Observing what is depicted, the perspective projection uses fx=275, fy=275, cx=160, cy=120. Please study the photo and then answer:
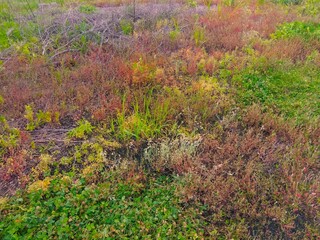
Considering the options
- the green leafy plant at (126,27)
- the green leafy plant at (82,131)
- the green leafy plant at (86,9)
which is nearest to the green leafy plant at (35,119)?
the green leafy plant at (82,131)

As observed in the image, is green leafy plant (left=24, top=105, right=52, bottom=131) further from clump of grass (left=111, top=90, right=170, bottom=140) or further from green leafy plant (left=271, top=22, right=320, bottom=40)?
green leafy plant (left=271, top=22, right=320, bottom=40)

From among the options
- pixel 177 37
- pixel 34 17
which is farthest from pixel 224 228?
pixel 34 17

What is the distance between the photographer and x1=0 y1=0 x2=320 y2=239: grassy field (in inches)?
119

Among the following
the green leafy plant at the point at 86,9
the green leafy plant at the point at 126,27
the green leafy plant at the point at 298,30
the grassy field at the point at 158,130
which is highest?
the green leafy plant at the point at 86,9

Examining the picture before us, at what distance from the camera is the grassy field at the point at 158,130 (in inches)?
119

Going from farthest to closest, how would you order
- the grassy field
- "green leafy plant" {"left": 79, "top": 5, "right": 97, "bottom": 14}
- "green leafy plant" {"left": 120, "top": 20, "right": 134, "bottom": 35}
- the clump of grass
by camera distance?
1. "green leafy plant" {"left": 79, "top": 5, "right": 97, "bottom": 14}
2. "green leafy plant" {"left": 120, "top": 20, "right": 134, "bottom": 35}
3. the clump of grass
4. the grassy field

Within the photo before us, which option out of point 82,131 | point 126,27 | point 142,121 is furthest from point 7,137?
point 126,27

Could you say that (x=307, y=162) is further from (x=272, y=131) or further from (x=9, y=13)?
(x=9, y=13)

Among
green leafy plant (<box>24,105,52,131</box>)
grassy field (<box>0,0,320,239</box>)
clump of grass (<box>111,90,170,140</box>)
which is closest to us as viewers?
grassy field (<box>0,0,320,239</box>)

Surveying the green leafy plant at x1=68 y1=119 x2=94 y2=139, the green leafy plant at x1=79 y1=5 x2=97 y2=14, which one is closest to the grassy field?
the green leafy plant at x1=68 y1=119 x2=94 y2=139

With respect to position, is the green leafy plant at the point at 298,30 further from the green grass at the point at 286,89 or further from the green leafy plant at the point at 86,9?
the green leafy plant at the point at 86,9

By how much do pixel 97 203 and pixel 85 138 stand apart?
1.19m

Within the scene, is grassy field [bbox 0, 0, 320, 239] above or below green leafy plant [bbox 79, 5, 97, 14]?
below

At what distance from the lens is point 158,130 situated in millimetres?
4086
